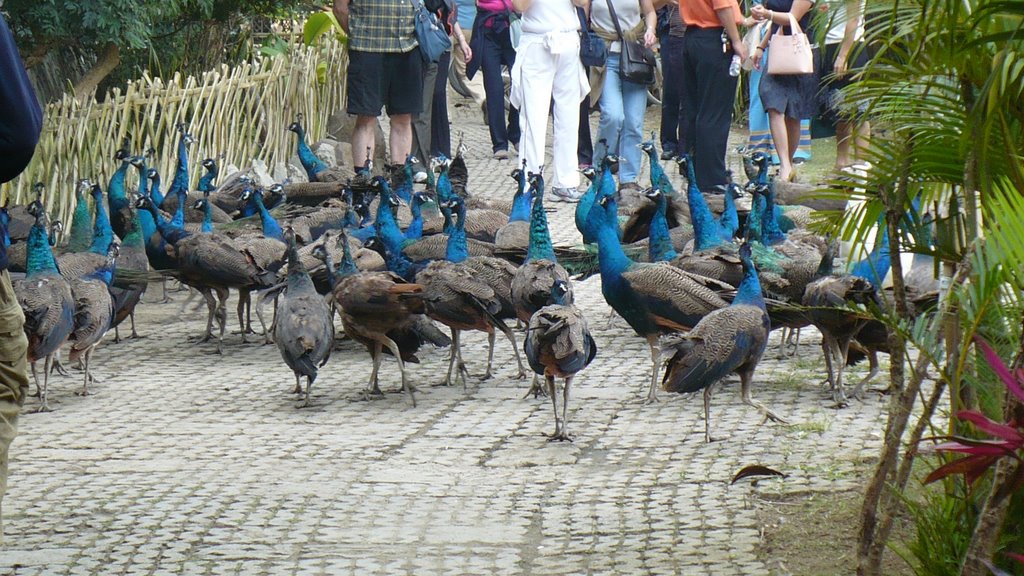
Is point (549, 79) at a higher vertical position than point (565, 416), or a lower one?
higher

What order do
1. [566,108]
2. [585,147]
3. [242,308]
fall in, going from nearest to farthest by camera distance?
[242,308] → [566,108] → [585,147]

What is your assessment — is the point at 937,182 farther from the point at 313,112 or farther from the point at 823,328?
the point at 313,112

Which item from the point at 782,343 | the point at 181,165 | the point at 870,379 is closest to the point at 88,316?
the point at 181,165

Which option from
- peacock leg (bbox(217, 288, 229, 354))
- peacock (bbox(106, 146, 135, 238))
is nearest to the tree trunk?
peacock (bbox(106, 146, 135, 238))

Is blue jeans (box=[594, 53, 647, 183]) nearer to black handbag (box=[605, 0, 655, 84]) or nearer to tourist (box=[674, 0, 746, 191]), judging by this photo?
black handbag (box=[605, 0, 655, 84])

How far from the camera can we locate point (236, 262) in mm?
10031

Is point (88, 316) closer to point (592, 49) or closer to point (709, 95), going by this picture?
point (709, 95)

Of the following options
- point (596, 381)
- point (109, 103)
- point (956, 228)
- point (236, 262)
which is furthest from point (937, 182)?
point (109, 103)

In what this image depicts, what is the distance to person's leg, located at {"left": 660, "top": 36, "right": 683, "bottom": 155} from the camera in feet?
49.9

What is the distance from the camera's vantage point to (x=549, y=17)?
14.3 metres

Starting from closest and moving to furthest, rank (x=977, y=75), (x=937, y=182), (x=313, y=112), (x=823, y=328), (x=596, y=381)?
(x=977, y=75), (x=937, y=182), (x=823, y=328), (x=596, y=381), (x=313, y=112)

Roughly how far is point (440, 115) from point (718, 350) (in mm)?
10062

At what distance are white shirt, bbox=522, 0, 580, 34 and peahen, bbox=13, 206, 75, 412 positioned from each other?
6.75m

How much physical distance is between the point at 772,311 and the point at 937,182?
3.59 meters
